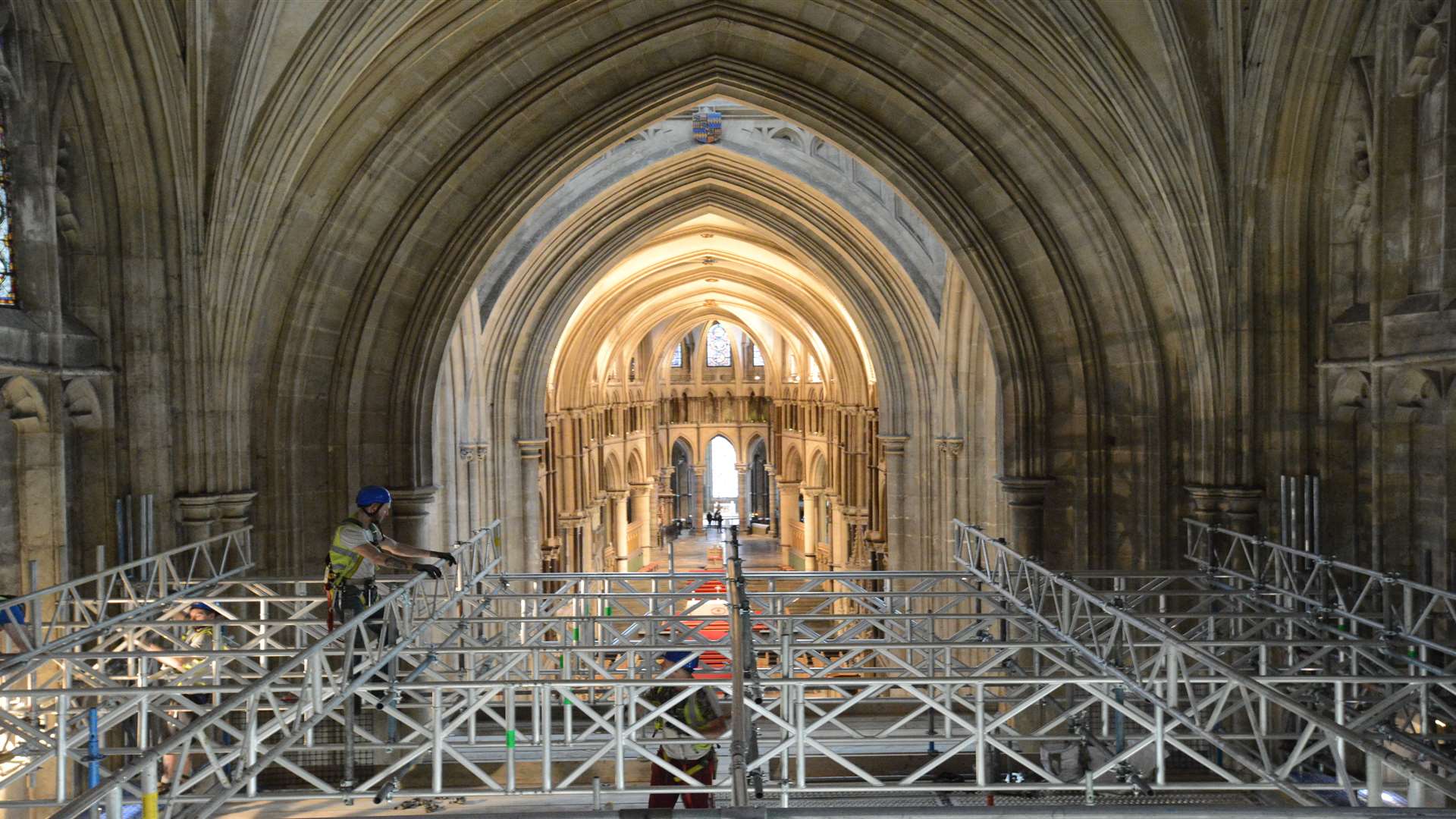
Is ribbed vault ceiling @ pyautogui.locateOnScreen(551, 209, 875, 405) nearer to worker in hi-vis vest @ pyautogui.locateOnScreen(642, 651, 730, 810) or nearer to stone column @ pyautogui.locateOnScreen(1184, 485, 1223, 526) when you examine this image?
stone column @ pyautogui.locateOnScreen(1184, 485, 1223, 526)

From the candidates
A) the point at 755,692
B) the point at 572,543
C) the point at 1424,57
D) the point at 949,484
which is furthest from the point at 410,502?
the point at 572,543

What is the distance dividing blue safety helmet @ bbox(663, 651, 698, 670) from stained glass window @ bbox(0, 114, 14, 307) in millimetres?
7277

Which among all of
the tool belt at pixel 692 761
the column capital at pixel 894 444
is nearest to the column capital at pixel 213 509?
the tool belt at pixel 692 761

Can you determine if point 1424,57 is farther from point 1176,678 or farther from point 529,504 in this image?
point 529,504

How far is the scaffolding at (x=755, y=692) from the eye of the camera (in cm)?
780

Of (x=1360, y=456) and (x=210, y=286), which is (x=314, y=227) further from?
(x=1360, y=456)

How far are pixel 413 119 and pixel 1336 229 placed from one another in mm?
11040

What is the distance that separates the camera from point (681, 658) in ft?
35.2

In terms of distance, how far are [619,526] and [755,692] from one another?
3952cm

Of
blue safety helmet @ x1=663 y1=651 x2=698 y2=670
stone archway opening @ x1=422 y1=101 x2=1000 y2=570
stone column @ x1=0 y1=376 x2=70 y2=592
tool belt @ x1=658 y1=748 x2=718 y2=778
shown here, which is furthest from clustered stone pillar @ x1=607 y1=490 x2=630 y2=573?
tool belt @ x1=658 y1=748 x2=718 y2=778

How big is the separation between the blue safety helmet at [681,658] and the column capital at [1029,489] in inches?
252

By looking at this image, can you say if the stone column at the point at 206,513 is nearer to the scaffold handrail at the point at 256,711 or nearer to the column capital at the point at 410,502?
the column capital at the point at 410,502

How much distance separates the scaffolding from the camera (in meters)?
7.80

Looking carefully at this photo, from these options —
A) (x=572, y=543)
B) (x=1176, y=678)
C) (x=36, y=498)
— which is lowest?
(x=572, y=543)
